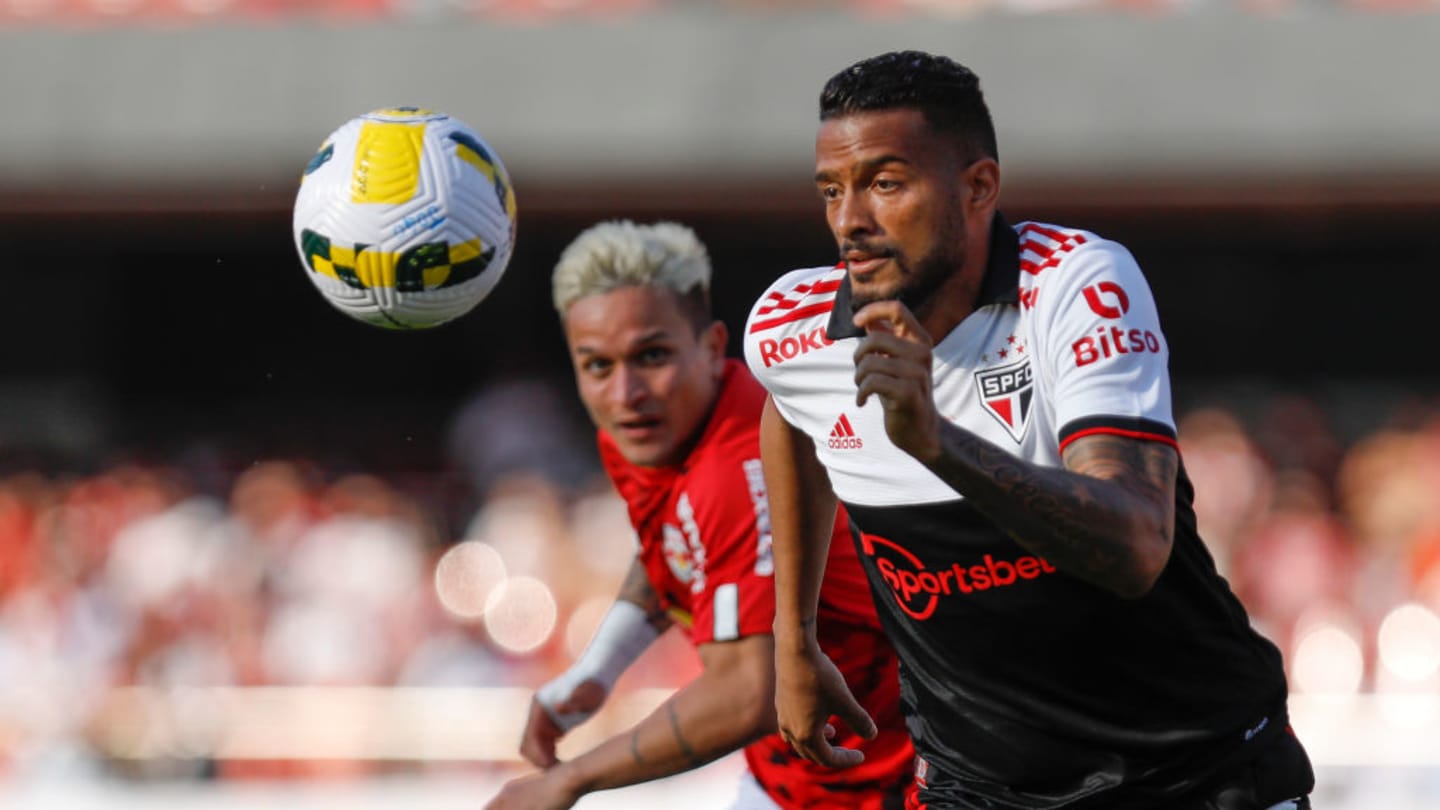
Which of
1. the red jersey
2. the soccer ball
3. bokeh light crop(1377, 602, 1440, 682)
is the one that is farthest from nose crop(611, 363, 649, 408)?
bokeh light crop(1377, 602, 1440, 682)

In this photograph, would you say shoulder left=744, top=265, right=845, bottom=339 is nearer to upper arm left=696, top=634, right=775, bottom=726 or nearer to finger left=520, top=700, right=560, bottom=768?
upper arm left=696, top=634, right=775, bottom=726

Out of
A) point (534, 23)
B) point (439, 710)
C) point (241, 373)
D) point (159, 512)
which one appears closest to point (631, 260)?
point (439, 710)

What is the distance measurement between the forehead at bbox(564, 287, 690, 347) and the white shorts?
1237 mm

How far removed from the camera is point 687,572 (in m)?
4.92

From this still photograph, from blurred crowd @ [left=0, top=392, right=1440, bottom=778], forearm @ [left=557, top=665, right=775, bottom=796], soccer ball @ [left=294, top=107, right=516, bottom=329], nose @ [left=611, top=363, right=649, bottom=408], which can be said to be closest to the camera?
forearm @ [left=557, top=665, right=775, bottom=796]

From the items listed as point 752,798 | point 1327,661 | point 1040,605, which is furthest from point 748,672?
point 1327,661

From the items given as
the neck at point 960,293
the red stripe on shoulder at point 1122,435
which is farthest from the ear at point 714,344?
the red stripe on shoulder at point 1122,435

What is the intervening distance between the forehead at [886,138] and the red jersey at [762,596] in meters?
1.29

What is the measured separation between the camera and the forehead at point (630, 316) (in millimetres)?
4926

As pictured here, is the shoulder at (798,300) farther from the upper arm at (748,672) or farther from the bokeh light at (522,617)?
the bokeh light at (522,617)

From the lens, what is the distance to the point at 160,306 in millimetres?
18062

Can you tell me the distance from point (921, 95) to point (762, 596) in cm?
154

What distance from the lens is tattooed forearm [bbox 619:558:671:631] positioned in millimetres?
5418

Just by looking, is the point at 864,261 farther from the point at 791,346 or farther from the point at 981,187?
the point at 791,346
